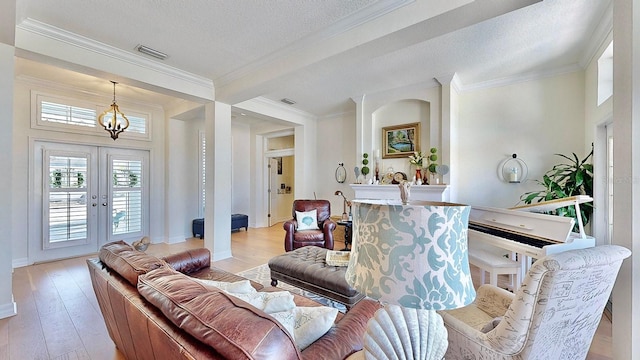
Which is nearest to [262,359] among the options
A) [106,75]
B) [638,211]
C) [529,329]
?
[529,329]

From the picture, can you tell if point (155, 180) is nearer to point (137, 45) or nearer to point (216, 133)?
point (216, 133)

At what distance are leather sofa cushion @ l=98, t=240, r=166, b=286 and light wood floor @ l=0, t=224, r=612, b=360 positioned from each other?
0.84m

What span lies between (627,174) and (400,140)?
340 cm

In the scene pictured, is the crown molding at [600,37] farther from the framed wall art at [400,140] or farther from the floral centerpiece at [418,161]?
the floral centerpiece at [418,161]

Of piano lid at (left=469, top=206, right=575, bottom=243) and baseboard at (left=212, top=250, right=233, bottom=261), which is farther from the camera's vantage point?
baseboard at (left=212, top=250, right=233, bottom=261)

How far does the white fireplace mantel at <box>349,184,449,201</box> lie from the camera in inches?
157

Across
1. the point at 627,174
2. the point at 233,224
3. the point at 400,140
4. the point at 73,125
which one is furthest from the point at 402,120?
the point at 73,125

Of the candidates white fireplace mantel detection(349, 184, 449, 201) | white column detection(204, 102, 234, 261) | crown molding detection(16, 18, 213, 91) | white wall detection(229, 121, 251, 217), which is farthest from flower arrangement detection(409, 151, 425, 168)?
white wall detection(229, 121, 251, 217)

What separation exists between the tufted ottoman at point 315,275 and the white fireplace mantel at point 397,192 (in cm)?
200

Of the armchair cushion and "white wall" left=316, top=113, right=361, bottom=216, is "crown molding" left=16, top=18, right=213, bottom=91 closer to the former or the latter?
"white wall" left=316, top=113, right=361, bottom=216

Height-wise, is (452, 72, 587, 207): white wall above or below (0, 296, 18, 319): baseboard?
above

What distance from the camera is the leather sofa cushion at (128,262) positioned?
4.56ft

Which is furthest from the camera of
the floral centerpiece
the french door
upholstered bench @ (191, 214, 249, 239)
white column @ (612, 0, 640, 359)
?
upholstered bench @ (191, 214, 249, 239)

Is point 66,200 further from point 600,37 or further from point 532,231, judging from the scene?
point 600,37
